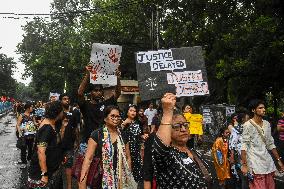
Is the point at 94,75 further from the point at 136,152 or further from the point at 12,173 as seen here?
the point at 12,173

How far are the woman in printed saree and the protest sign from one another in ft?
2.22

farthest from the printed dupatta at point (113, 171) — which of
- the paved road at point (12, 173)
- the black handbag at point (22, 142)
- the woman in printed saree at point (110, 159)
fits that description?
the black handbag at point (22, 142)

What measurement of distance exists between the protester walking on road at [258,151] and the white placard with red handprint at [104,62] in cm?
230

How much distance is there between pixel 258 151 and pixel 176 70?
2.16 m

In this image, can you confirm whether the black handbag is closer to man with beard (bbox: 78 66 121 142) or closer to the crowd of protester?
the crowd of protester

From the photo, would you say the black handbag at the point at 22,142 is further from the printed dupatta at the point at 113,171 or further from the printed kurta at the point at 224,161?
the printed dupatta at the point at 113,171

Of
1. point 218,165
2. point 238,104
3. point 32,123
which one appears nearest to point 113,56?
point 218,165

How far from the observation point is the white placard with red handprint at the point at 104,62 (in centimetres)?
745

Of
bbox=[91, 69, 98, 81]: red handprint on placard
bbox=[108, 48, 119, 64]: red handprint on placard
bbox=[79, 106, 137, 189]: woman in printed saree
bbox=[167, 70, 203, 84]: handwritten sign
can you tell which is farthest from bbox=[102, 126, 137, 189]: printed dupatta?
bbox=[108, 48, 119, 64]: red handprint on placard

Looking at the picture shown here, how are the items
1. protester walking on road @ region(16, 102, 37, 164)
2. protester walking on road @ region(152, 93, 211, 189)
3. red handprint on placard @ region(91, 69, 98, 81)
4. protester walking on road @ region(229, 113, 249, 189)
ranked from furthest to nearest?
1. protester walking on road @ region(16, 102, 37, 164)
2. protester walking on road @ region(229, 113, 249, 189)
3. red handprint on placard @ region(91, 69, 98, 81)
4. protester walking on road @ region(152, 93, 211, 189)

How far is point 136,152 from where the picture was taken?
6109 millimetres

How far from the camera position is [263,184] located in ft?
21.9

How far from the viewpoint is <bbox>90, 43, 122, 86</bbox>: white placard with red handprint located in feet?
24.4

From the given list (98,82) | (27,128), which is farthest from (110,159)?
(27,128)
